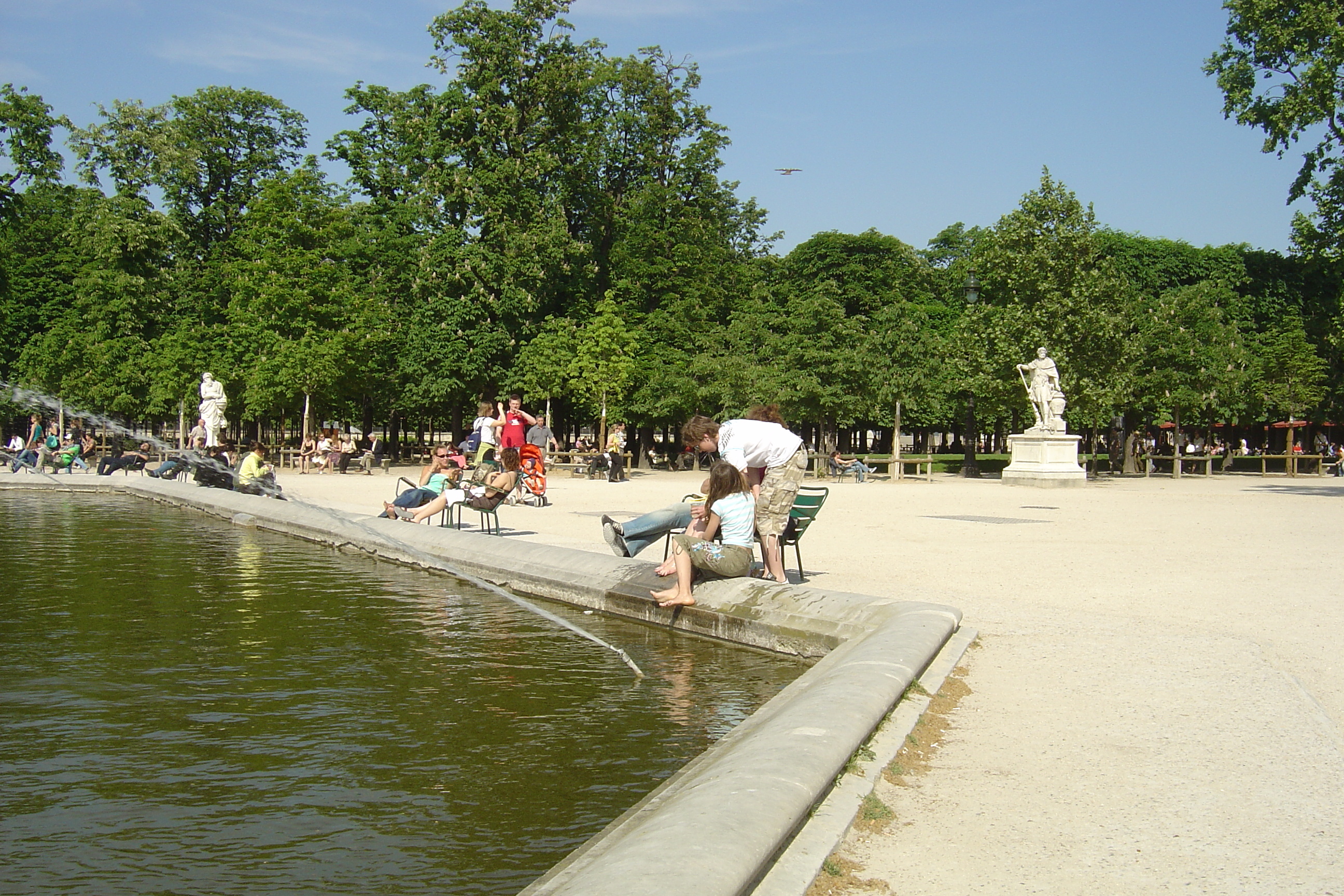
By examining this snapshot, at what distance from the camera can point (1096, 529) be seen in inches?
672

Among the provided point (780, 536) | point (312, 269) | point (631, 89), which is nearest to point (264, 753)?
point (780, 536)

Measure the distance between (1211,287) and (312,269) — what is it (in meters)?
39.5

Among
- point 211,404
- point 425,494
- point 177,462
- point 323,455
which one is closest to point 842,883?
point 425,494

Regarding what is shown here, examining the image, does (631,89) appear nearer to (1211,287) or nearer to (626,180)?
(626,180)

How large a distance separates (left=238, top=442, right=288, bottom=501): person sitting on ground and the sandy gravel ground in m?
6.19

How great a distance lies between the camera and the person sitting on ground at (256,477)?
19297 mm

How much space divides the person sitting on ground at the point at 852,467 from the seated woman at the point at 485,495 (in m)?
20.3

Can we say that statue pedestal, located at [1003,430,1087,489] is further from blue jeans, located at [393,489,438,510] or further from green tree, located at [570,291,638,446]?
blue jeans, located at [393,489,438,510]

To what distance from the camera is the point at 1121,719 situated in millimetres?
5715

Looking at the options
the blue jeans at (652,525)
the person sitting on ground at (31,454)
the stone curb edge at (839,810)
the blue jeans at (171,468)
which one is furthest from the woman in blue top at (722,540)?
the person sitting on ground at (31,454)

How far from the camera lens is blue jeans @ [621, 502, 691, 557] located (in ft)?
34.6

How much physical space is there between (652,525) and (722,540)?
1.58 meters

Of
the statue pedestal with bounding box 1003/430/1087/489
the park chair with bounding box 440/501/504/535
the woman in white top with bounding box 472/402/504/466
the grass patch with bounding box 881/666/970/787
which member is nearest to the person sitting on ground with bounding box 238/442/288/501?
the woman in white top with bounding box 472/402/504/466

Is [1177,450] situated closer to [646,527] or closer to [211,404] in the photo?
[211,404]
